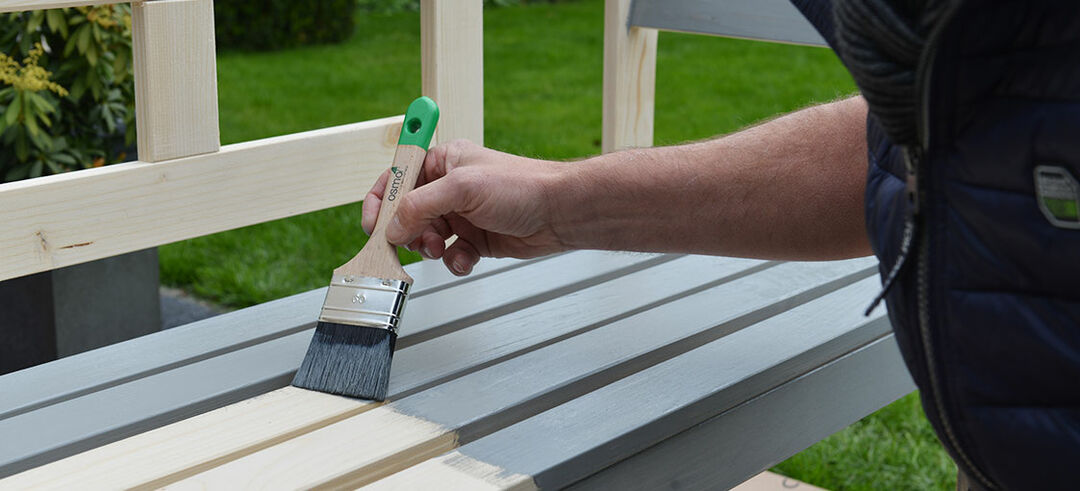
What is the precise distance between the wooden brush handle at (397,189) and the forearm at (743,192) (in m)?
0.20

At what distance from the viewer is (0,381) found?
1333 millimetres

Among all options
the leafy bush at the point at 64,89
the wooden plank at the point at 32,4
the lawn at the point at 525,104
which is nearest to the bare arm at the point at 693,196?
the wooden plank at the point at 32,4

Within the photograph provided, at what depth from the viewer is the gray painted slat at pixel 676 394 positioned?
1168 millimetres

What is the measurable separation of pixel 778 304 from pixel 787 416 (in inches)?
9.4

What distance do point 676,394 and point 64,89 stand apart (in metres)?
2.13

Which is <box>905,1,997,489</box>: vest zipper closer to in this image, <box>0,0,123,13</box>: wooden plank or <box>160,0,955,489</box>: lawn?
<box>0,0,123,13</box>: wooden plank

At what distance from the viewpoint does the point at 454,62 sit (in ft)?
6.37

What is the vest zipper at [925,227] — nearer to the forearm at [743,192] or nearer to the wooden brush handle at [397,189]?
the forearm at [743,192]

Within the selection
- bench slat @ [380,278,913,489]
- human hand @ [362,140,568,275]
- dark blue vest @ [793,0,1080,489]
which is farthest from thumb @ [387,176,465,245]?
dark blue vest @ [793,0,1080,489]

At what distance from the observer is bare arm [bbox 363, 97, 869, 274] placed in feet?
4.49

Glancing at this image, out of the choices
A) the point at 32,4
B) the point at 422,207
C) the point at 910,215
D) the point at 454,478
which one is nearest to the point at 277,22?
the point at 32,4

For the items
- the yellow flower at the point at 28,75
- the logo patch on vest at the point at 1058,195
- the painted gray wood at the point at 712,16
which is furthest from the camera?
the yellow flower at the point at 28,75

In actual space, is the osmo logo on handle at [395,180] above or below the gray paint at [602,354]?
above

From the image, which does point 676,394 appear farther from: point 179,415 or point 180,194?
point 180,194
